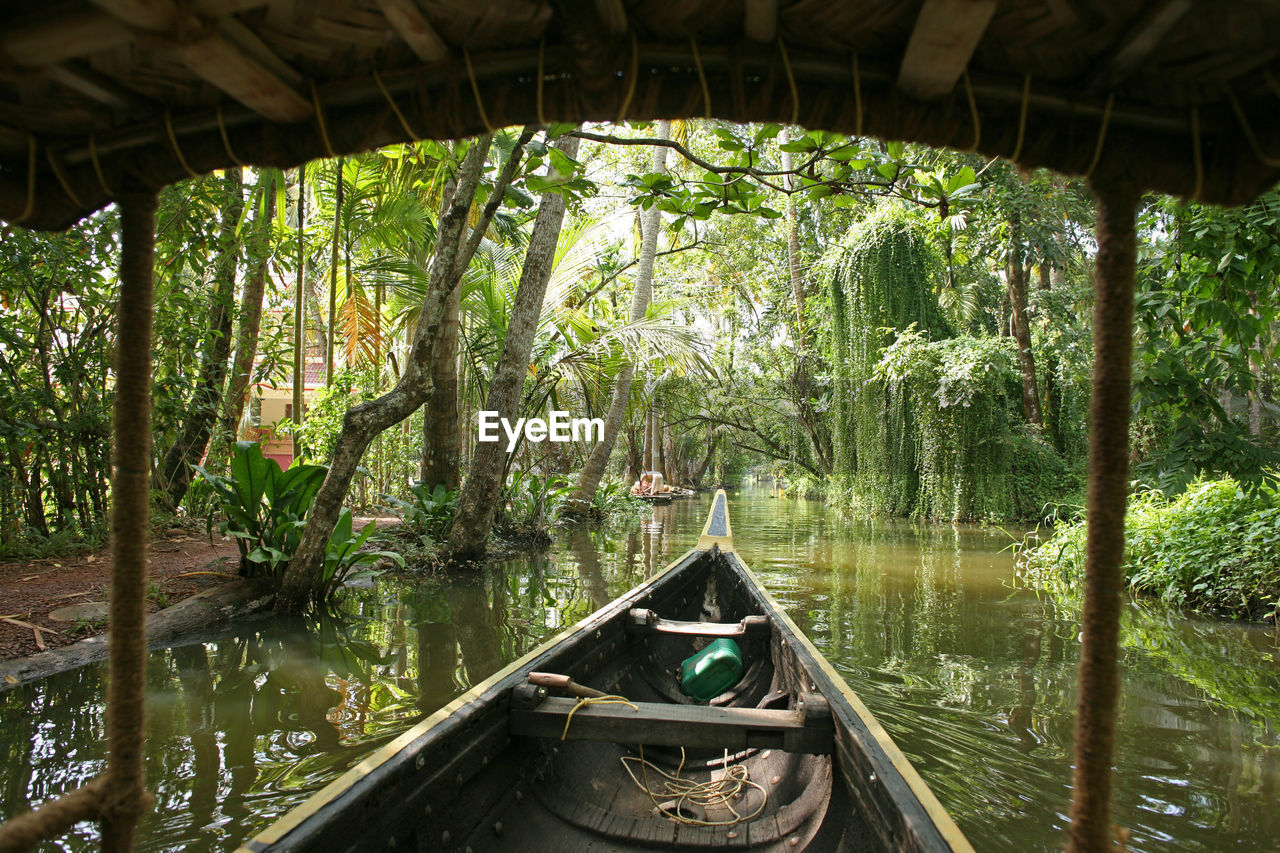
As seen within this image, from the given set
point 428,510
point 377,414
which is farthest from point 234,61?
point 428,510

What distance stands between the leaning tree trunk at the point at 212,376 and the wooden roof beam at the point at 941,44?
6.44 m

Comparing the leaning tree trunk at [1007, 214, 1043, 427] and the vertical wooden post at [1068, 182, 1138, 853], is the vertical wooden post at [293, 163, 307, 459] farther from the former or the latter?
the leaning tree trunk at [1007, 214, 1043, 427]


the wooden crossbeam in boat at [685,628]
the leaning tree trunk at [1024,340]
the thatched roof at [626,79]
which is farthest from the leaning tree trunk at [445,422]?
the leaning tree trunk at [1024,340]

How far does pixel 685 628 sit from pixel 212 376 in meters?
5.65

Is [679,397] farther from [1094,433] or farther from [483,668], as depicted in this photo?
[1094,433]

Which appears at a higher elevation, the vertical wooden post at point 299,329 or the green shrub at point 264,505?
the vertical wooden post at point 299,329

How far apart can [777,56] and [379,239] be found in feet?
25.4

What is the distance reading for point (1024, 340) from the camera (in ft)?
42.1

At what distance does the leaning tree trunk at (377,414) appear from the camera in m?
4.82

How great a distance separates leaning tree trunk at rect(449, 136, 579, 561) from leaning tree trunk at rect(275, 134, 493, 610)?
59.0 inches

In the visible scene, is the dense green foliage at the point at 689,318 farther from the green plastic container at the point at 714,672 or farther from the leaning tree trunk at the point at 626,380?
the green plastic container at the point at 714,672

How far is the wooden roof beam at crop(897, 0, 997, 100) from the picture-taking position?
87cm

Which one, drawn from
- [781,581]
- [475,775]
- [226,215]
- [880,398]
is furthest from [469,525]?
[880,398]

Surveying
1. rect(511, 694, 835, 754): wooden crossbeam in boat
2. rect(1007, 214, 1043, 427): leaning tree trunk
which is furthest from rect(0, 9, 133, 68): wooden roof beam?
rect(1007, 214, 1043, 427): leaning tree trunk
